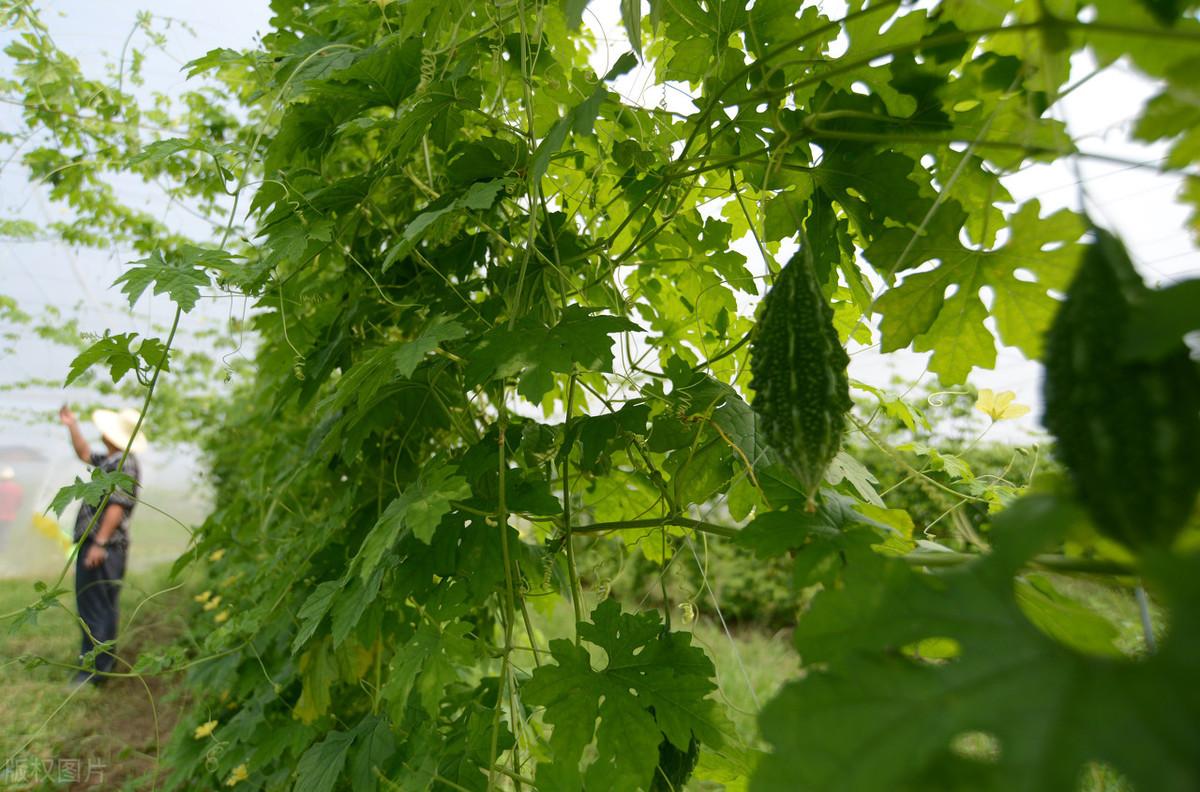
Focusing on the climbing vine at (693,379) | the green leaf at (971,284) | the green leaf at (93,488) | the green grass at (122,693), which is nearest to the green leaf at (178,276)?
the climbing vine at (693,379)

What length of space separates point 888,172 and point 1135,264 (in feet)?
1.71

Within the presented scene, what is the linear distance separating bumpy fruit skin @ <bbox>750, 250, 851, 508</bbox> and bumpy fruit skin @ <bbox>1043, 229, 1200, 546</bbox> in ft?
0.86

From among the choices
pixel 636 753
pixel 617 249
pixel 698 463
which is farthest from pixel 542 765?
pixel 617 249

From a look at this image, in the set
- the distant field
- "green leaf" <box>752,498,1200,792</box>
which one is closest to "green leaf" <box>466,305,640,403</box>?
"green leaf" <box>752,498,1200,792</box>

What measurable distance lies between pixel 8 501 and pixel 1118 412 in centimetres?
927

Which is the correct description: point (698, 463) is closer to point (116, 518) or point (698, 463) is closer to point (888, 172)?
point (888, 172)

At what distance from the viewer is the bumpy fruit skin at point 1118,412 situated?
0.44 m

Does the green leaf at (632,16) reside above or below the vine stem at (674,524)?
above

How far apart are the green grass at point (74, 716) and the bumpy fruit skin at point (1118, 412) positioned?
10.3ft

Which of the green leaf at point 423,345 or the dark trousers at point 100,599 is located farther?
the dark trousers at point 100,599

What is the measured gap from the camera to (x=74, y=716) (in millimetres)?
4254

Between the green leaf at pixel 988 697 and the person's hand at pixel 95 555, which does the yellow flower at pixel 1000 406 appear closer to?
the green leaf at pixel 988 697

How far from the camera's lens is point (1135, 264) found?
502 millimetres

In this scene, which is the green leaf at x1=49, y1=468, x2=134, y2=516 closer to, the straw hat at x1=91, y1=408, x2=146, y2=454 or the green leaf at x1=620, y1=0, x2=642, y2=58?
the green leaf at x1=620, y1=0, x2=642, y2=58
